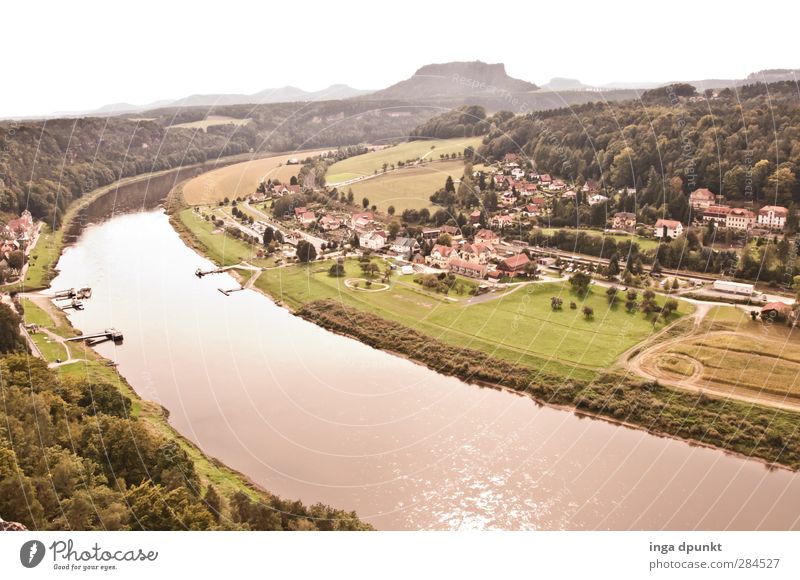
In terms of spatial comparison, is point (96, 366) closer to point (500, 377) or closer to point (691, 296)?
point (500, 377)

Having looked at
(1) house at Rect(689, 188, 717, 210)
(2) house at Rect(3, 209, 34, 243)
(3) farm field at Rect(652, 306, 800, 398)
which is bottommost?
(3) farm field at Rect(652, 306, 800, 398)

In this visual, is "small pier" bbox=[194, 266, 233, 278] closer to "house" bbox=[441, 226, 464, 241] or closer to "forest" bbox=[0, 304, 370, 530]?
"house" bbox=[441, 226, 464, 241]

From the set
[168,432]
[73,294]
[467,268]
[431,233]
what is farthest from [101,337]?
[431,233]

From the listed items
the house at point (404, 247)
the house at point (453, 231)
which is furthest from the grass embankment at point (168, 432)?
the house at point (453, 231)

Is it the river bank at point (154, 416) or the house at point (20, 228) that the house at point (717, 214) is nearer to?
the river bank at point (154, 416)

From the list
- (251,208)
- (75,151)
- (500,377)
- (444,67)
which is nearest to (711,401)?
(500,377)

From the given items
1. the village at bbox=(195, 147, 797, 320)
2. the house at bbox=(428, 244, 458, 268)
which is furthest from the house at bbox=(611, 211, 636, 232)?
the house at bbox=(428, 244, 458, 268)
